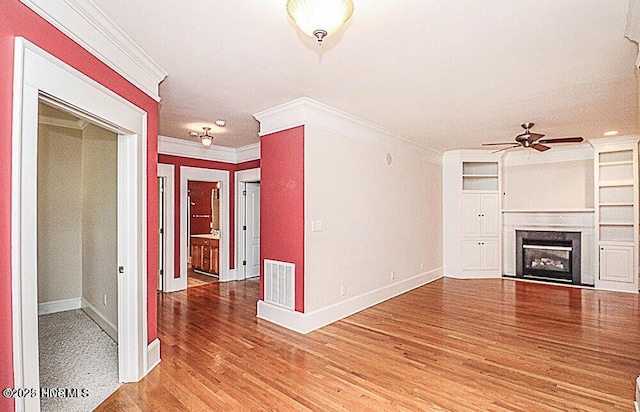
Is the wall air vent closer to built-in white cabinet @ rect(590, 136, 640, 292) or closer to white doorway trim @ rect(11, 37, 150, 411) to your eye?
white doorway trim @ rect(11, 37, 150, 411)

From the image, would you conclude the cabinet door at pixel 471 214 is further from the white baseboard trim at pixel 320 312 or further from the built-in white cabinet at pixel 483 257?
the white baseboard trim at pixel 320 312

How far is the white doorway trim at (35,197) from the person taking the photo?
164 centimetres

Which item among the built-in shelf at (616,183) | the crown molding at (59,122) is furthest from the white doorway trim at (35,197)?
the built-in shelf at (616,183)

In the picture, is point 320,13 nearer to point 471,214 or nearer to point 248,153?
point 248,153

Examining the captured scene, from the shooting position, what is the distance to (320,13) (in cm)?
174

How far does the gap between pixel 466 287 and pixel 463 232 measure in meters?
1.40

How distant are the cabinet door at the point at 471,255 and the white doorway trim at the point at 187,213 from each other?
503cm

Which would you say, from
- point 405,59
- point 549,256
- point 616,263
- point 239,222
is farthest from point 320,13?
point 549,256

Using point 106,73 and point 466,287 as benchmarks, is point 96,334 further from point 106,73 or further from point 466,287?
point 466,287

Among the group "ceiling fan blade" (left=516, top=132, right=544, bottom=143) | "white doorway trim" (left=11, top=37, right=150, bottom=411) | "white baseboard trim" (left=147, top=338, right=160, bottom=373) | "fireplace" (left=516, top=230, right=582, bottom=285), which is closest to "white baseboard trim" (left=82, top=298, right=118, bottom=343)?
"white baseboard trim" (left=147, top=338, right=160, bottom=373)

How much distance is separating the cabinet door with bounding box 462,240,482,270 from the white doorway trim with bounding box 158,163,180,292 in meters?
5.86

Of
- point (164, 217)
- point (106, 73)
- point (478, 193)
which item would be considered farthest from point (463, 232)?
point (106, 73)

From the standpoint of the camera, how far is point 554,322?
441 cm

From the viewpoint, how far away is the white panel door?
7191 millimetres
